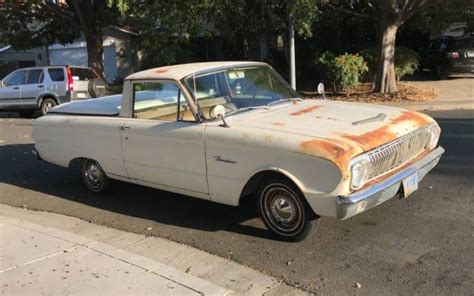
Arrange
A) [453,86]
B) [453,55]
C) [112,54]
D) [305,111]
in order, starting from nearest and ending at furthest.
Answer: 1. [305,111]
2. [453,86]
3. [453,55]
4. [112,54]

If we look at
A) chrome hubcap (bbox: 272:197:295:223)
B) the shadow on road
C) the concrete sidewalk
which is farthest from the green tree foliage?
chrome hubcap (bbox: 272:197:295:223)

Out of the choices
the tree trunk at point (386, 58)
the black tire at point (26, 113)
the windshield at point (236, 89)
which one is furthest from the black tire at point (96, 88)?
the windshield at point (236, 89)

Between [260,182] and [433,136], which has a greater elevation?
[433,136]

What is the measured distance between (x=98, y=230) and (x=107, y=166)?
1090 millimetres

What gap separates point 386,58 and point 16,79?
452 inches

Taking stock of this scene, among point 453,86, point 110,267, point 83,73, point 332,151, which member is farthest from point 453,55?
point 110,267

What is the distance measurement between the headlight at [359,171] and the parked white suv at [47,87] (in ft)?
45.8

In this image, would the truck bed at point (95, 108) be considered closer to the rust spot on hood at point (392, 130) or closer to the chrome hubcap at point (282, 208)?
the chrome hubcap at point (282, 208)

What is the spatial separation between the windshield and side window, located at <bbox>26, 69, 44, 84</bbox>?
42.9ft

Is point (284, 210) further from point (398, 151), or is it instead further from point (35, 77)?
point (35, 77)

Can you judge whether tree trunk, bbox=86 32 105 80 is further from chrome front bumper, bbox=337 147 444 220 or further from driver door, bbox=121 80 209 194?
chrome front bumper, bbox=337 147 444 220

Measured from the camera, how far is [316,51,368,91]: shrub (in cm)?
1712

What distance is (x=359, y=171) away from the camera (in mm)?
4641

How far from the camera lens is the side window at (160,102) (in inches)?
230
